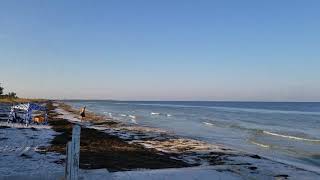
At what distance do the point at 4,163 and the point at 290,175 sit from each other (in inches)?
391

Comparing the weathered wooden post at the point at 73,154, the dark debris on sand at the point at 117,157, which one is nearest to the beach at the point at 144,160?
the dark debris on sand at the point at 117,157

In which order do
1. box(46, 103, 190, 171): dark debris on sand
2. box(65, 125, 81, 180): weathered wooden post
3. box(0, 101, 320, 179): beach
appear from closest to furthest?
box(65, 125, 81, 180): weathered wooden post → box(0, 101, 320, 179): beach → box(46, 103, 190, 171): dark debris on sand

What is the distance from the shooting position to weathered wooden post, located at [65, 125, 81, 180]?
7.65 metres

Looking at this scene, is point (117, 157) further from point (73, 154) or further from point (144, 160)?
point (73, 154)

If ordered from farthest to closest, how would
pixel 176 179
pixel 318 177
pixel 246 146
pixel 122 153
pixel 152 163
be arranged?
pixel 246 146 → pixel 122 153 → pixel 152 163 → pixel 318 177 → pixel 176 179

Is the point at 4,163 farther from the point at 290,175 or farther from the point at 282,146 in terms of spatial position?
the point at 282,146

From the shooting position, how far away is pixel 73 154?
25.3 ft

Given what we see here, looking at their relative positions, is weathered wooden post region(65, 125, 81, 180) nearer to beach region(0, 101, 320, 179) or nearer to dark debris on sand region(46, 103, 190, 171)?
beach region(0, 101, 320, 179)

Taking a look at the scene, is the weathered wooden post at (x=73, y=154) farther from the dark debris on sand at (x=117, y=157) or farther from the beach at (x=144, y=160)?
the dark debris on sand at (x=117, y=157)

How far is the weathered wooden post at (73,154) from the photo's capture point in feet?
25.1

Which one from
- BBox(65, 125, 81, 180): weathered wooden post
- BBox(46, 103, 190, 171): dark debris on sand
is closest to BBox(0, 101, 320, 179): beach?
BBox(46, 103, 190, 171): dark debris on sand

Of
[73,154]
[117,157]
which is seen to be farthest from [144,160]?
[73,154]

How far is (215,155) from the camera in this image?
20.4 metres

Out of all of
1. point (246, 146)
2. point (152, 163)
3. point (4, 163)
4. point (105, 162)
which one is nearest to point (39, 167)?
point (4, 163)
